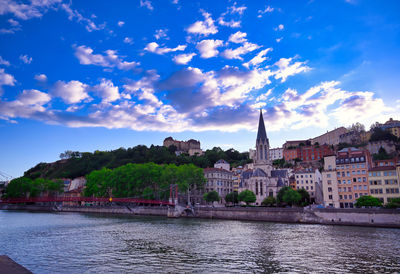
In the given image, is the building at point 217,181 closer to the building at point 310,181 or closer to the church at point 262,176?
the church at point 262,176

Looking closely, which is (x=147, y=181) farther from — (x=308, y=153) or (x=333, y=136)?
(x=333, y=136)

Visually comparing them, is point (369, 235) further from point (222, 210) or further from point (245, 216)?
point (222, 210)

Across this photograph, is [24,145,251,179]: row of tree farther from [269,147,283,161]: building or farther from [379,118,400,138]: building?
[379,118,400,138]: building

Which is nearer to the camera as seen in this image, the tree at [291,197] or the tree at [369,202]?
the tree at [369,202]

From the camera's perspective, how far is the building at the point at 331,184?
59938 mm

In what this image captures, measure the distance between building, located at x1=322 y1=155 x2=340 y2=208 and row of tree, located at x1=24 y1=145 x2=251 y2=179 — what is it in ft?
216

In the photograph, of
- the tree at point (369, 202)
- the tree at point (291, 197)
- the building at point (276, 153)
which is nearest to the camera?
the tree at point (369, 202)

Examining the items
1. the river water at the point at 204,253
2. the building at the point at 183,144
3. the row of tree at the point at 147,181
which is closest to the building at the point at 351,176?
the river water at the point at 204,253

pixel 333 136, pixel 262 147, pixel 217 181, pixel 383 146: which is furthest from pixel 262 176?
pixel 333 136

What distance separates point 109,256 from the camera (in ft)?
72.9

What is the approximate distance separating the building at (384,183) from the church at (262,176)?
3126 cm

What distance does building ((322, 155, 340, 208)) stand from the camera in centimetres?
5994

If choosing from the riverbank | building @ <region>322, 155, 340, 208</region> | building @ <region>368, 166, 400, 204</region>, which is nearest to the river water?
the riverbank

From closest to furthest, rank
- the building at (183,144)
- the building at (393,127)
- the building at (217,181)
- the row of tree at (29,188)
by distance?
1. the building at (217,181)
2. the row of tree at (29,188)
3. the building at (393,127)
4. the building at (183,144)
